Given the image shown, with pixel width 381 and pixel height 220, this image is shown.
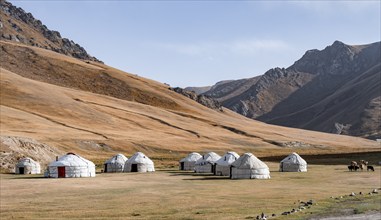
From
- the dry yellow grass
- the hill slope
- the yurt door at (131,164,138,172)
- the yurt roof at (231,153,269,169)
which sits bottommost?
the dry yellow grass

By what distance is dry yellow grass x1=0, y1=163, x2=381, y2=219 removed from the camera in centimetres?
2938

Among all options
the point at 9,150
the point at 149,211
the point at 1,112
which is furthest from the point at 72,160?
the point at 1,112

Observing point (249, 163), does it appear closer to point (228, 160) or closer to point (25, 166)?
point (228, 160)

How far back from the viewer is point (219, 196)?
3778cm

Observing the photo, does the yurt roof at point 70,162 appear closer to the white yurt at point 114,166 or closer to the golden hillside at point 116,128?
the white yurt at point 114,166

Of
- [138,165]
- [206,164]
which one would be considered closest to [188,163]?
[206,164]

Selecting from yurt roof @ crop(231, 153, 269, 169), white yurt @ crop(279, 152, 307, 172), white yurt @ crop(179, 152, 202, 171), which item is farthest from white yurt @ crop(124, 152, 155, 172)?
yurt roof @ crop(231, 153, 269, 169)

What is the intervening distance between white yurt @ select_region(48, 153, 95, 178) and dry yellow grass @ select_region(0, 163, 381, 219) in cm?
1040

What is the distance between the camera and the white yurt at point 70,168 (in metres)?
60.9

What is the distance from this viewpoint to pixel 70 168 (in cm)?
6147

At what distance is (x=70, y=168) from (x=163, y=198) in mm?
27184

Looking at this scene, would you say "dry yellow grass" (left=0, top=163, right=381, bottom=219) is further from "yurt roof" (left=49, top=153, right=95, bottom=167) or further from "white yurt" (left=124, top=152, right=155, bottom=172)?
"white yurt" (left=124, top=152, right=155, bottom=172)

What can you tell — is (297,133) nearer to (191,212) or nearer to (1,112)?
(1,112)

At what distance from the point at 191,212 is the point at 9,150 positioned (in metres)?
51.9
